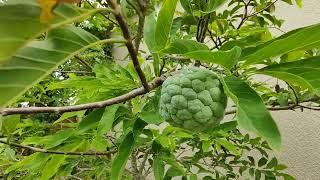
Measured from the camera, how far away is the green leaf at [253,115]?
2.34 feet

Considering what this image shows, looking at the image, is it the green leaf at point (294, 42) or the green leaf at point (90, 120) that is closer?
the green leaf at point (294, 42)

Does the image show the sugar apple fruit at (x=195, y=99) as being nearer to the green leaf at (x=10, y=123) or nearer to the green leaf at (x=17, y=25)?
the green leaf at (x=17, y=25)

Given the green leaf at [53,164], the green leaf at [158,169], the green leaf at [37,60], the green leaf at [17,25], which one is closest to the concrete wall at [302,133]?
the green leaf at [158,169]

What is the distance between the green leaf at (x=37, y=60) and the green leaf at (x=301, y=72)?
1.06ft

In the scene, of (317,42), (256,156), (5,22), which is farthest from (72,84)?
(256,156)

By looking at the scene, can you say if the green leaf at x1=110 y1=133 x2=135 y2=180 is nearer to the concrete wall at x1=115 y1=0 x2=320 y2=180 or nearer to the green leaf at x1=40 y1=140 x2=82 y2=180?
the green leaf at x1=40 y1=140 x2=82 y2=180

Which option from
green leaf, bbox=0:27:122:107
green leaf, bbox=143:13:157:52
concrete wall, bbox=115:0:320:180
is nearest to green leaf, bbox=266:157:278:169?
concrete wall, bbox=115:0:320:180

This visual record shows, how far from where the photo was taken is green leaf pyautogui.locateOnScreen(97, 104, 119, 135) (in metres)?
1.17

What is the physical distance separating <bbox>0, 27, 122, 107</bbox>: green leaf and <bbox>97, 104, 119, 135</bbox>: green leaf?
0.54 metres

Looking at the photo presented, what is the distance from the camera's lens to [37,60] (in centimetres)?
52

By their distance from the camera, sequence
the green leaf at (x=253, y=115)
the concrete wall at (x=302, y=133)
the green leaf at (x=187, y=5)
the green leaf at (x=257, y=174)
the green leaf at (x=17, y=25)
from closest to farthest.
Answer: the green leaf at (x=17, y=25)
the green leaf at (x=253, y=115)
the green leaf at (x=187, y=5)
the green leaf at (x=257, y=174)
the concrete wall at (x=302, y=133)

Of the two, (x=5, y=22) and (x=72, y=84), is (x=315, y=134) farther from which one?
(x=5, y=22)

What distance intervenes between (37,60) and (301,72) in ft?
1.55

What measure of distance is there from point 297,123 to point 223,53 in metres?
1.72
